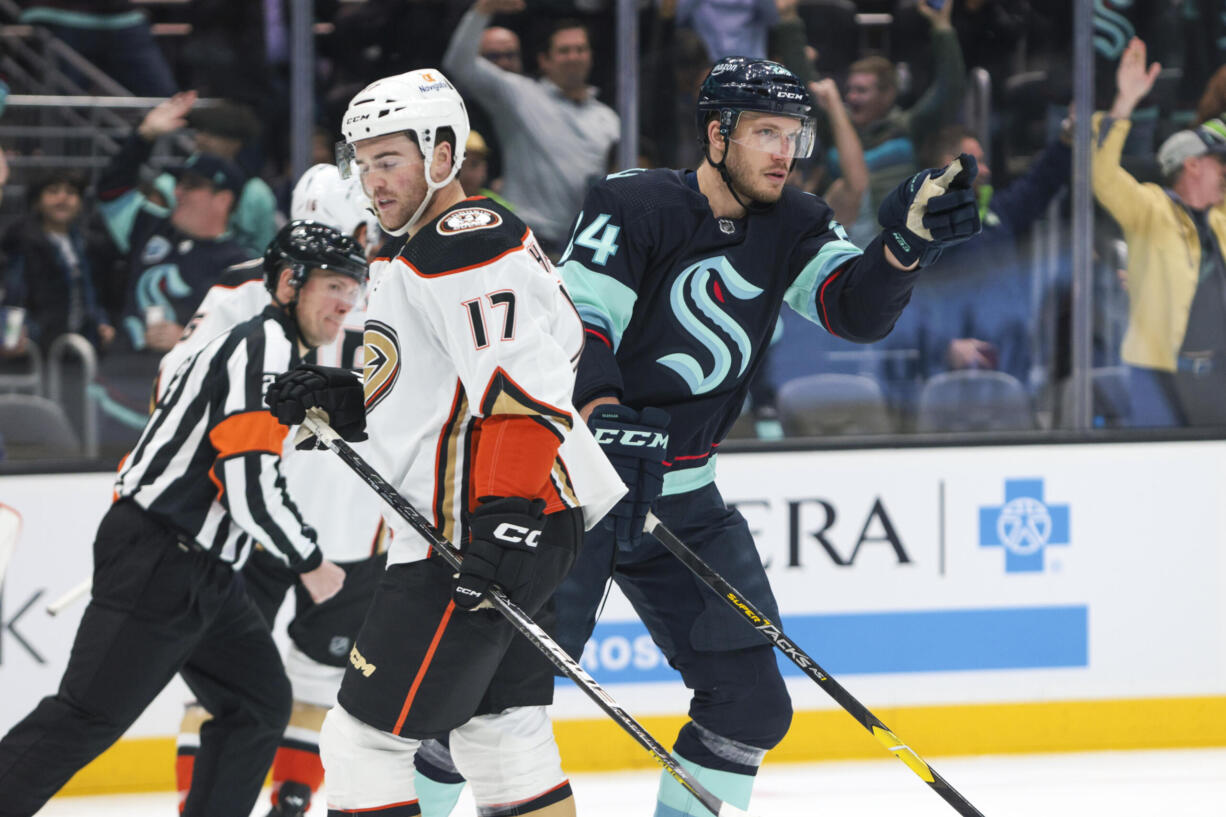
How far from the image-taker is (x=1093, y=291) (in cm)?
446

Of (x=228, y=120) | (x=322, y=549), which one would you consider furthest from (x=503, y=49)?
(x=322, y=549)

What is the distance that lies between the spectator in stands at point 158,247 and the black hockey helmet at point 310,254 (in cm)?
144

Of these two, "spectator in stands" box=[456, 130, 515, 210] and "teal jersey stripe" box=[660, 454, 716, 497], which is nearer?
"teal jersey stripe" box=[660, 454, 716, 497]

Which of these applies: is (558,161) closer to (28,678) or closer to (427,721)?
(28,678)

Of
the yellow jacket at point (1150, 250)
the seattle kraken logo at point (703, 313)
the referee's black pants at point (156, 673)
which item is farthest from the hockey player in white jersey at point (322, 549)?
the yellow jacket at point (1150, 250)

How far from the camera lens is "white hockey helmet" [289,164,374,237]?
3387mm

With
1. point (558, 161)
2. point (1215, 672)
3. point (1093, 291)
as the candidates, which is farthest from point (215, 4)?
point (1215, 672)

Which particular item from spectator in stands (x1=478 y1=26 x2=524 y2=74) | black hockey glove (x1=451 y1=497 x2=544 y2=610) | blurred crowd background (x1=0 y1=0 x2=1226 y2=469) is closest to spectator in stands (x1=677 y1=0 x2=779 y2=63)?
blurred crowd background (x1=0 y1=0 x2=1226 y2=469)

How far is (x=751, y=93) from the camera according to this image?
8.34ft

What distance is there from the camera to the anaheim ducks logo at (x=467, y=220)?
2039 mm

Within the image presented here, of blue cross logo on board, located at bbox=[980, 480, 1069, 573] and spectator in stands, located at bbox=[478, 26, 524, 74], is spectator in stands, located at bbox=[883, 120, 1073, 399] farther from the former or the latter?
spectator in stands, located at bbox=[478, 26, 524, 74]

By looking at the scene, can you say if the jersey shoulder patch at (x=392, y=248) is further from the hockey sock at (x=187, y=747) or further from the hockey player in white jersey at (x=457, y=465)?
the hockey sock at (x=187, y=747)

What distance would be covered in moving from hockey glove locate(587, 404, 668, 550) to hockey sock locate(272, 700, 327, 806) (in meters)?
1.16

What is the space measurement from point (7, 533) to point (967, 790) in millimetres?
2280
